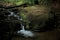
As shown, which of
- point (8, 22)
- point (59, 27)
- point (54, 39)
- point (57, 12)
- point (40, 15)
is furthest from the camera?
point (57, 12)

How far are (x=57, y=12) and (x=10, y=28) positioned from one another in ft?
11.3

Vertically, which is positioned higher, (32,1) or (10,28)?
(32,1)

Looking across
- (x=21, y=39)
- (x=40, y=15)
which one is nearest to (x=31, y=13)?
(x=40, y=15)

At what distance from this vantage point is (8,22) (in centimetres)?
828

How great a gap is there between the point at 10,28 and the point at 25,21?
112 centimetres

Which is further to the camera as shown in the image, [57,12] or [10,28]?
[57,12]

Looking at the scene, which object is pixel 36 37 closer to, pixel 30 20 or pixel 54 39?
pixel 54 39

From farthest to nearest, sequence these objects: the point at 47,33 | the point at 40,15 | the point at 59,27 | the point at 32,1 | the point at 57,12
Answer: the point at 32,1
the point at 57,12
the point at 40,15
the point at 59,27
the point at 47,33

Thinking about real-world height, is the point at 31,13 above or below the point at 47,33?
above

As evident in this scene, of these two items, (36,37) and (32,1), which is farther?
(32,1)

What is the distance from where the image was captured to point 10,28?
7.71m

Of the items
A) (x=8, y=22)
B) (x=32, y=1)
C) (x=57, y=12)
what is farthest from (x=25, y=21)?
(x=32, y=1)

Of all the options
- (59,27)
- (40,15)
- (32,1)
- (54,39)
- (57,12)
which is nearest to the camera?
(54,39)

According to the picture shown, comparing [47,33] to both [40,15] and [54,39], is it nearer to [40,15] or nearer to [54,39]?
[54,39]
